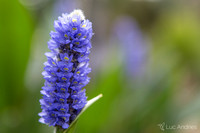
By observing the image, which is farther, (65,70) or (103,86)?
(103,86)

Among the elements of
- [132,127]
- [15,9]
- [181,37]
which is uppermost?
[181,37]

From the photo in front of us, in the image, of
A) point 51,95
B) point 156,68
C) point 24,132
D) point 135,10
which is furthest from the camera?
point 135,10

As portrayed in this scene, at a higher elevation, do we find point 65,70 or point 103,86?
point 103,86

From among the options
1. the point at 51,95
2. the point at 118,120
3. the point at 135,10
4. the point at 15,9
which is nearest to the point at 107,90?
the point at 118,120

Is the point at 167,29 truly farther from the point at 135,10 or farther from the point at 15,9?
the point at 15,9

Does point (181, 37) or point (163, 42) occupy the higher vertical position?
point (181, 37)

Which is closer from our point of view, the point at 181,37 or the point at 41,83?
the point at 41,83

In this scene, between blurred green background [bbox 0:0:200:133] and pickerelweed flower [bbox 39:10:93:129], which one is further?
blurred green background [bbox 0:0:200:133]

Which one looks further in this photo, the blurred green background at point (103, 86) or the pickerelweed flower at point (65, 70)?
the blurred green background at point (103, 86)
